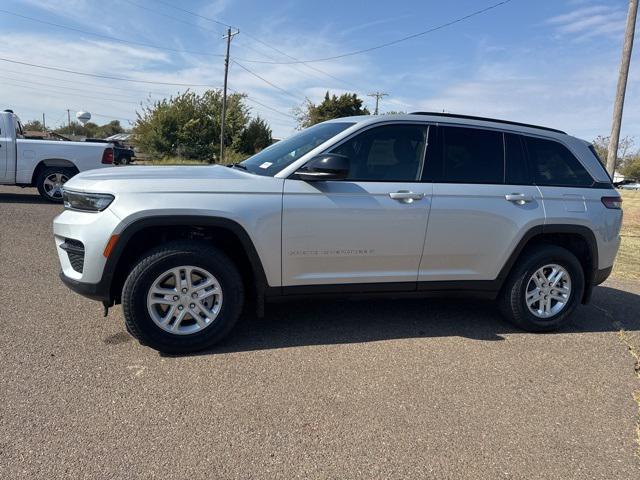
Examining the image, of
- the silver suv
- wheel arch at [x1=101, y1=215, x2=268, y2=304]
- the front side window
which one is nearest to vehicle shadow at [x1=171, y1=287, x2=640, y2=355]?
the silver suv

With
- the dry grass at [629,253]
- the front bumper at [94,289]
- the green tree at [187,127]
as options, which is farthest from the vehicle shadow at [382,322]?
the green tree at [187,127]

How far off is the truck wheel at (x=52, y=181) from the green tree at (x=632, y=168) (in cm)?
9770

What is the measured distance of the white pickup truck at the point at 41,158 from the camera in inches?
406

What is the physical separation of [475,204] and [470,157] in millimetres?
456

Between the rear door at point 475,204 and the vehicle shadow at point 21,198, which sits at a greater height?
the rear door at point 475,204

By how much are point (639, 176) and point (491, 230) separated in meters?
101

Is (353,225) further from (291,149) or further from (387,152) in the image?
(291,149)

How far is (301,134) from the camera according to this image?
4645 millimetres

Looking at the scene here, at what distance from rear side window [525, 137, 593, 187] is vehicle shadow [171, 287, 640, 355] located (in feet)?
4.65

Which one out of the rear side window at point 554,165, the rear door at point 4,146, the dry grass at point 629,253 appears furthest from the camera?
the rear door at point 4,146

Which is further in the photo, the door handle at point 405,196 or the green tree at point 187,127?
the green tree at point 187,127

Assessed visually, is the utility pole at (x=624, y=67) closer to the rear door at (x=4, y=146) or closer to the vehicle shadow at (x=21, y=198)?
the vehicle shadow at (x=21, y=198)

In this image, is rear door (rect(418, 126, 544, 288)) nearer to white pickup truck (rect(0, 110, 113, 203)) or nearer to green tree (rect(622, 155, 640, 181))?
white pickup truck (rect(0, 110, 113, 203))

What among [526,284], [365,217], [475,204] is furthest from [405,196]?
[526,284]
